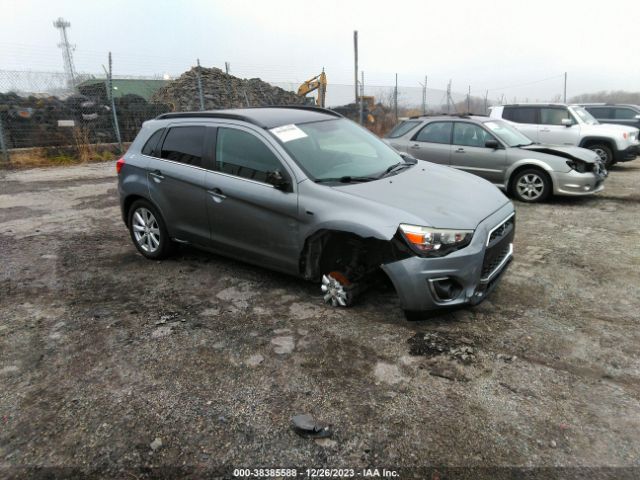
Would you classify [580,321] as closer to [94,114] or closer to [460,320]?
[460,320]

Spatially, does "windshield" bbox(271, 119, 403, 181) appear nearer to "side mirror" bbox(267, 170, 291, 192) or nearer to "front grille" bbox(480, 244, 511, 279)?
"side mirror" bbox(267, 170, 291, 192)

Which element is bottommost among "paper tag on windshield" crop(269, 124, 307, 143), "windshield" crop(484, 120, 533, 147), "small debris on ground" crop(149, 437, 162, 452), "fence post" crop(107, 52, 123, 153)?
"small debris on ground" crop(149, 437, 162, 452)

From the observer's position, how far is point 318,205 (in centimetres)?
374

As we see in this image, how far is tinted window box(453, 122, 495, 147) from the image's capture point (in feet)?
26.6

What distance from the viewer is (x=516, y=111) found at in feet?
37.1

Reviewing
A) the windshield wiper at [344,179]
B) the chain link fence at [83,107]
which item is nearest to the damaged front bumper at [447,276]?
the windshield wiper at [344,179]

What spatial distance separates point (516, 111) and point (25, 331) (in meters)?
11.2

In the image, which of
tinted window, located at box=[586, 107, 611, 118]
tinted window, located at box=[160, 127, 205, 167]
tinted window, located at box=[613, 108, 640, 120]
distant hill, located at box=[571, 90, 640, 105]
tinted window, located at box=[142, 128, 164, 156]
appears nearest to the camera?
tinted window, located at box=[160, 127, 205, 167]

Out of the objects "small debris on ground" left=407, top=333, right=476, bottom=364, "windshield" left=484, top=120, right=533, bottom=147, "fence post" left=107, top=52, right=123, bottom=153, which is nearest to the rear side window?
"windshield" left=484, top=120, right=533, bottom=147

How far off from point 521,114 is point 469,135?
3.96m

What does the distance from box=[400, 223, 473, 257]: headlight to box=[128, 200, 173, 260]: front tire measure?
2895 mm

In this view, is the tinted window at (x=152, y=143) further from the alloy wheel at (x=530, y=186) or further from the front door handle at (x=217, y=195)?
the alloy wheel at (x=530, y=186)

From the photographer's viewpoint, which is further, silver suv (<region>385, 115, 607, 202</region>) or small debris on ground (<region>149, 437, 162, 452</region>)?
silver suv (<region>385, 115, 607, 202</region>)

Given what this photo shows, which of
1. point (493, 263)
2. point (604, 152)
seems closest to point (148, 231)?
point (493, 263)
